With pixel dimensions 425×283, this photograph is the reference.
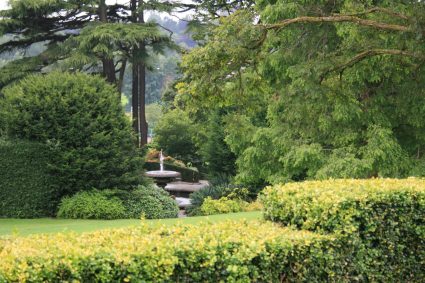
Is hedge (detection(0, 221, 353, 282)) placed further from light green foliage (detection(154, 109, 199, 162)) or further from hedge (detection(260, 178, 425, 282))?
light green foliage (detection(154, 109, 199, 162))

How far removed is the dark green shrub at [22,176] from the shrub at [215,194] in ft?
17.5

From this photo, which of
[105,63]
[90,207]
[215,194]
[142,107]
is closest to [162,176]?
[105,63]

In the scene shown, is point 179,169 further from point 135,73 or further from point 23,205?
point 23,205

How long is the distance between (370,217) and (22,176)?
455 inches

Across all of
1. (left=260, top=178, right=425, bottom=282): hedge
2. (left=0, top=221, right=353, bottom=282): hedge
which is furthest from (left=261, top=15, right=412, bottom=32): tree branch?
(left=0, top=221, right=353, bottom=282): hedge

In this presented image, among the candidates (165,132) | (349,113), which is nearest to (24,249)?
(349,113)

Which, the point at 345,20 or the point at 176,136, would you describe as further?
the point at 176,136

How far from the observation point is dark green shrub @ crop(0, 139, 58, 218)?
1552 cm

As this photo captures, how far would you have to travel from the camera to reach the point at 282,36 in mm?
12781

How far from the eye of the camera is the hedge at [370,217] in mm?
5945

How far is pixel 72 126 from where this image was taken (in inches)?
606

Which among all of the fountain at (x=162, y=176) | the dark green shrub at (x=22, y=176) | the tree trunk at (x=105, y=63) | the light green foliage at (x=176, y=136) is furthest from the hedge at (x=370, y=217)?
the light green foliage at (x=176, y=136)

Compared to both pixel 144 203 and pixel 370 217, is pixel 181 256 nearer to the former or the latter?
pixel 370 217

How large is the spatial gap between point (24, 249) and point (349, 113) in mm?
8550
